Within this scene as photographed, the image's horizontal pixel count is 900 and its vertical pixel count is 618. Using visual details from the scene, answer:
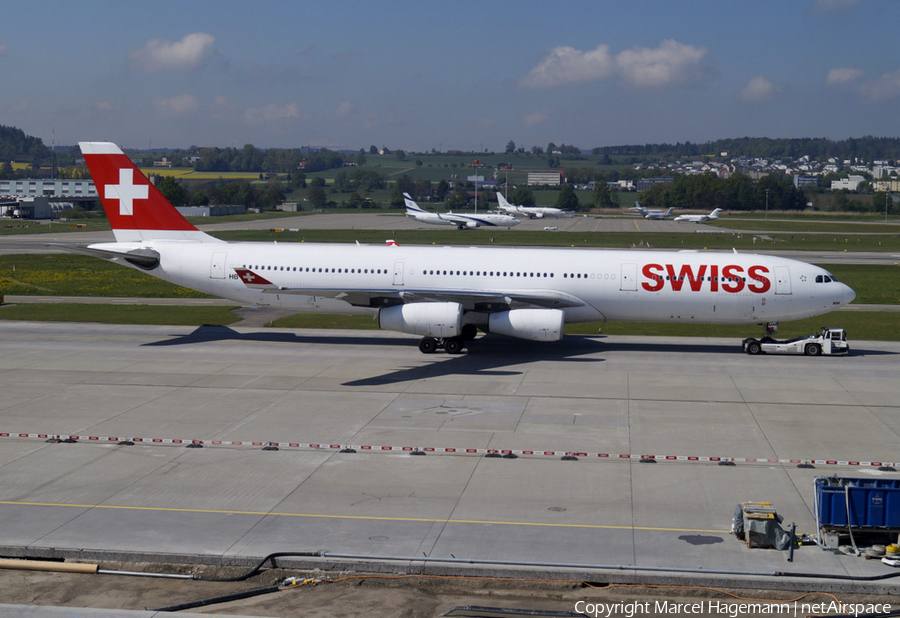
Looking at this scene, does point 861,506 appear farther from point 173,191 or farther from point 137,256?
point 173,191

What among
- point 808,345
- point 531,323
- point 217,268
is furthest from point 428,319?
point 808,345

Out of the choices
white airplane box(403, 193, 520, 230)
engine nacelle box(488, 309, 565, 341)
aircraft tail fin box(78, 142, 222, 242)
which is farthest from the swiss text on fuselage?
white airplane box(403, 193, 520, 230)

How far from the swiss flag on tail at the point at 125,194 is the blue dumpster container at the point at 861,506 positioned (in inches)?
1208

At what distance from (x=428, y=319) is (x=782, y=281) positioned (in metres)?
14.9

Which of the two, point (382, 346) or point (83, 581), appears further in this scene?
point (382, 346)

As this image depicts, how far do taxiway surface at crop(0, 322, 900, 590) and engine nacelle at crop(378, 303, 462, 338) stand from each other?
142 centimetres

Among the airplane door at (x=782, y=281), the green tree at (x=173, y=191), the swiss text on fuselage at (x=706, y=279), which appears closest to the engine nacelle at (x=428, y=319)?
the swiss text on fuselage at (x=706, y=279)

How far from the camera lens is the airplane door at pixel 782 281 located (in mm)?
34719

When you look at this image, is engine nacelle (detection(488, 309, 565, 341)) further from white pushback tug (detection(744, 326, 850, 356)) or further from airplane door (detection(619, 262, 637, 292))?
white pushback tug (detection(744, 326, 850, 356))

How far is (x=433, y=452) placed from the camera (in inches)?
858

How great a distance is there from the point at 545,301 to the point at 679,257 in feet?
20.5

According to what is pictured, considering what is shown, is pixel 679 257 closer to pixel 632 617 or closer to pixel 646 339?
pixel 646 339

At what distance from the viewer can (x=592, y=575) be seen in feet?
47.7

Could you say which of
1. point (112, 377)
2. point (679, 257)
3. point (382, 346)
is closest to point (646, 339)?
point (679, 257)
